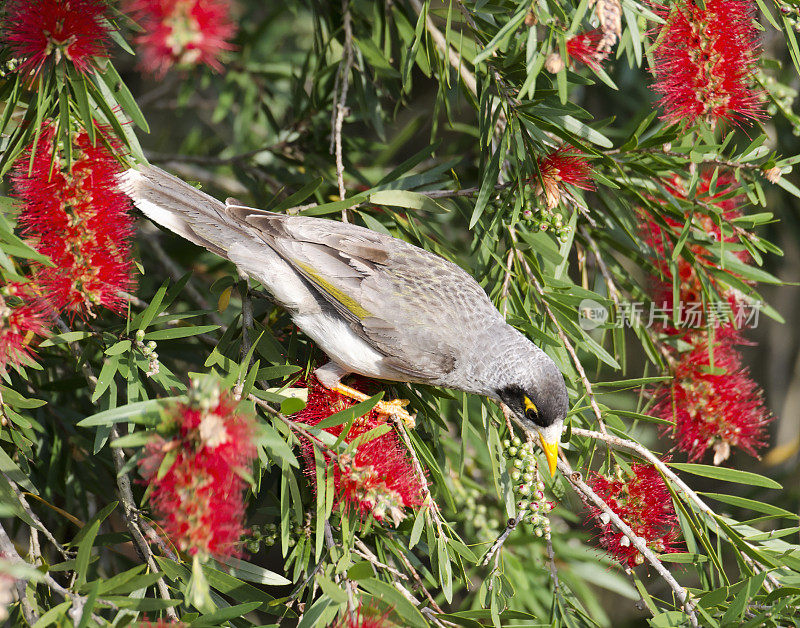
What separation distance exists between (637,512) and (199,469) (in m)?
1.65

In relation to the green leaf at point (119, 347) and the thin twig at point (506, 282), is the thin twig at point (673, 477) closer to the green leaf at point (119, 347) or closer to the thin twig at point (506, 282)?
the thin twig at point (506, 282)

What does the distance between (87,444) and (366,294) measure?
136 centimetres

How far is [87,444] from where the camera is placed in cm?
294

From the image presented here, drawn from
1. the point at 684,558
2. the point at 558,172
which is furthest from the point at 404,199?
the point at 684,558

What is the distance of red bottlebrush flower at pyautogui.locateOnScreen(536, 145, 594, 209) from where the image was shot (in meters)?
2.66

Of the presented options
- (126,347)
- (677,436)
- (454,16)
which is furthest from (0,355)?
(677,436)

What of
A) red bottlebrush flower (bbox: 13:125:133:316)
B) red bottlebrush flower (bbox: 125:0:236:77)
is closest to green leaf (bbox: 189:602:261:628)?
red bottlebrush flower (bbox: 13:125:133:316)

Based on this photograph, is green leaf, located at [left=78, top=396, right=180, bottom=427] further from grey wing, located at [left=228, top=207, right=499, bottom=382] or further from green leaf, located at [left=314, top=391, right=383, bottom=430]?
grey wing, located at [left=228, top=207, right=499, bottom=382]

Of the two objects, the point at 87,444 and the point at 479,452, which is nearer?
the point at 87,444

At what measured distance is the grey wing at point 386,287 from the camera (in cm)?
308

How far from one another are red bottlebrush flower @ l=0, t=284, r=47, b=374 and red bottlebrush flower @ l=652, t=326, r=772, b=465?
2595 mm

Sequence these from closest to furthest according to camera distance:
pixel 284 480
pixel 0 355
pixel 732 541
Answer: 1. pixel 0 355
2. pixel 284 480
3. pixel 732 541

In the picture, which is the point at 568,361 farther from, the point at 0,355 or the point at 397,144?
the point at 0,355

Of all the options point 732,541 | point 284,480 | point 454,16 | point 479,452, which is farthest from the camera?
point 479,452
